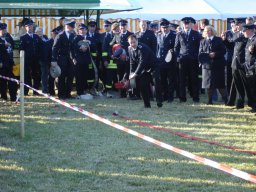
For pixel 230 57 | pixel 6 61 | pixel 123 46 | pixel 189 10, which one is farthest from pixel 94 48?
pixel 189 10

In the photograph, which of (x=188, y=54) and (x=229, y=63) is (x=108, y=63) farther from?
A: (x=229, y=63)

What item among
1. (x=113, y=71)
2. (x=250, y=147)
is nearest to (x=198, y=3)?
(x=113, y=71)

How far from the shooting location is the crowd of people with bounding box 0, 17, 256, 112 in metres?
12.9

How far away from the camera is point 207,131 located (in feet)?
34.1

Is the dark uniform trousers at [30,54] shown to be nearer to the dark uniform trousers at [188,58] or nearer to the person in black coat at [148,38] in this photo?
the person in black coat at [148,38]

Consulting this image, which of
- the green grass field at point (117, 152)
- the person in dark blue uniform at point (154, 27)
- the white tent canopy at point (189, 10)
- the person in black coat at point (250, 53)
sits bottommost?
the green grass field at point (117, 152)

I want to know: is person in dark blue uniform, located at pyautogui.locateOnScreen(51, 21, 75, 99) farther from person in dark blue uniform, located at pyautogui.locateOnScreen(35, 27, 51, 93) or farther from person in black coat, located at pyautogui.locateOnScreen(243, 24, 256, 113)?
person in black coat, located at pyautogui.locateOnScreen(243, 24, 256, 113)

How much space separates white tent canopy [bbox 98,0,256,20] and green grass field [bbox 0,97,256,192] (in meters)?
11.0

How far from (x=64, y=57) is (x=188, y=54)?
319 centimetres

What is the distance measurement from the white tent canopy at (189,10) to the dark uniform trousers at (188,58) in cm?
899

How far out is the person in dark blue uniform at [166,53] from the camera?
14.5m

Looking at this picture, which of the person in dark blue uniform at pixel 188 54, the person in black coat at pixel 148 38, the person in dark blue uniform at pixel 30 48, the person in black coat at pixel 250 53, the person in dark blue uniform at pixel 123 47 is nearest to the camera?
the person in black coat at pixel 250 53

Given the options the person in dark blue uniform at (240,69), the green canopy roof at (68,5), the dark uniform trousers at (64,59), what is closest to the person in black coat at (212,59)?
the person in dark blue uniform at (240,69)

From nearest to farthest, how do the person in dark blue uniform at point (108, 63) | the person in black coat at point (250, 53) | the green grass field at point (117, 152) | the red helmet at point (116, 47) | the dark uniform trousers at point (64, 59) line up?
1. the green grass field at point (117, 152)
2. the person in black coat at point (250, 53)
3. the dark uniform trousers at point (64, 59)
4. the red helmet at point (116, 47)
5. the person in dark blue uniform at point (108, 63)
